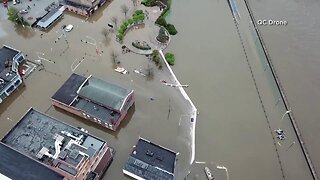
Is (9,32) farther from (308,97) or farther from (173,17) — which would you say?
(308,97)

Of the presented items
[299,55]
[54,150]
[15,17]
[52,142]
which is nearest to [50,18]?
[15,17]

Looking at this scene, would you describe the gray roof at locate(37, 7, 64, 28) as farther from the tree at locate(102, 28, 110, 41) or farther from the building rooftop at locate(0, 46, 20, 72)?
the tree at locate(102, 28, 110, 41)

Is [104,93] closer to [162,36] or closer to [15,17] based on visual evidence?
[162,36]

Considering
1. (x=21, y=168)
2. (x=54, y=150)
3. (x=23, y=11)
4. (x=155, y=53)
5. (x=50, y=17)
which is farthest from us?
(x=23, y=11)

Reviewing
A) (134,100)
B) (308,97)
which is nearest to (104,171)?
(134,100)

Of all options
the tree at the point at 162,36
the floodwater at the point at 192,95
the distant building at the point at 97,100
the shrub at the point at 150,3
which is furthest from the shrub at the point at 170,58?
the shrub at the point at 150,3

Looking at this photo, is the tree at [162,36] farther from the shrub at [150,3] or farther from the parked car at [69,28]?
the parked car at [69,28]
